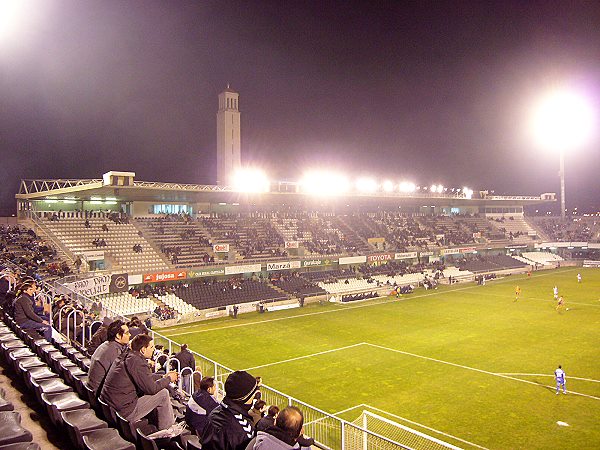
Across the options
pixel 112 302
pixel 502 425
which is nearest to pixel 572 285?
pixel 502 425

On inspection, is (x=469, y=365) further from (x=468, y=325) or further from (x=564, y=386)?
(x=468, y=325)

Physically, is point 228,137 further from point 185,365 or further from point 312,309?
point 185,365

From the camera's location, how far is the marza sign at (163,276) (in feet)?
127

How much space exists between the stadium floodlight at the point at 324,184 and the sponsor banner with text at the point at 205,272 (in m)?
15.6

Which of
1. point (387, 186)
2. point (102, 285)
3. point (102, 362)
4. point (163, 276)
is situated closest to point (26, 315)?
point (102, 362)

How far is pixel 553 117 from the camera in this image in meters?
75.6

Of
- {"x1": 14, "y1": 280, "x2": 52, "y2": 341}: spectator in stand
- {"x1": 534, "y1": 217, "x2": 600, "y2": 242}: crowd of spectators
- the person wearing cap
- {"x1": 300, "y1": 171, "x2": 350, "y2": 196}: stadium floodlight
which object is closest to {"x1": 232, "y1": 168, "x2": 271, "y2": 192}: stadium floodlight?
{"x1": 300, "y1": 171, "x2": 350, "y2": 196}: stadium floodlight

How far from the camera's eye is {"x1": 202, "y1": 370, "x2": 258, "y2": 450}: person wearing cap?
182 inches

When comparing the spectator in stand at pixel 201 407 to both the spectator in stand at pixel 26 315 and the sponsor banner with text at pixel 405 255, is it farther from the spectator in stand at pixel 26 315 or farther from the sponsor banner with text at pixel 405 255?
the sponsor banner with text at pixel 405 255

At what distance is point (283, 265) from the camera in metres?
48.2

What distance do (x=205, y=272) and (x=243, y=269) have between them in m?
4.04

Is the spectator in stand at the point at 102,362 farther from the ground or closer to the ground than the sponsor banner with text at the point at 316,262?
farther from the ground

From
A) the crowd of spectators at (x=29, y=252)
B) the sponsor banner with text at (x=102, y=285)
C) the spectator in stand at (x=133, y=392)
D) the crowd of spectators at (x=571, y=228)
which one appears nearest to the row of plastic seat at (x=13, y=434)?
the spectator in stand at (x=133, y=392)

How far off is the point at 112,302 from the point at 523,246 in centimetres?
6837
